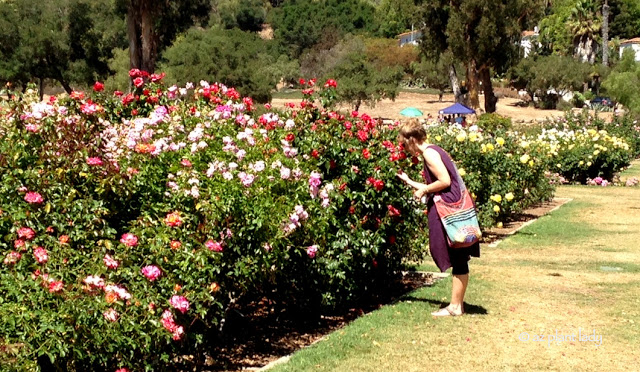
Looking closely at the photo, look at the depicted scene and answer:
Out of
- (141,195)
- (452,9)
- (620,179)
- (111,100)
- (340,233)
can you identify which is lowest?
(620,179)

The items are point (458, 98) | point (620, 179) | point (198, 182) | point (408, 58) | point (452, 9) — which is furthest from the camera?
point (408, 58)

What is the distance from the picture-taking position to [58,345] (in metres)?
3.93

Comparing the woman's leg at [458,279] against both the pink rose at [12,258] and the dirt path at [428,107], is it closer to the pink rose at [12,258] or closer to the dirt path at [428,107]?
the pink rose at [12,258]

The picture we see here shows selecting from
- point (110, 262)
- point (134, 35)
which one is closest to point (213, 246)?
point (110, 262)

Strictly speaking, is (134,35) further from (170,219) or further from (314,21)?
(314,21)

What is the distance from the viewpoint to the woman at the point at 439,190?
20.5 ft

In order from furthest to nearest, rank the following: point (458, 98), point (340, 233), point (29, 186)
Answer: point (458, 98) → point (340, 233) → point (29, 186)

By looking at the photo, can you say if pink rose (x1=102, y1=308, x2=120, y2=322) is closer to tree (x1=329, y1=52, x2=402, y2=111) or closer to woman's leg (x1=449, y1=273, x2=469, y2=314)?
woman's leg (x1=449, y1=273, x2=469, y2=314)

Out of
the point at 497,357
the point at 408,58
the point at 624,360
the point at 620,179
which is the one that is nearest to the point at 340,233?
the point at 497,357

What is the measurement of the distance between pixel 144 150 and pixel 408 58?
81397 millimetres

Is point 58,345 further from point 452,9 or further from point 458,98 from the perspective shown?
point 458,98

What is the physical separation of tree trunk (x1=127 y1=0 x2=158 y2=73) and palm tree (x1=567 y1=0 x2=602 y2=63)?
6114 cm

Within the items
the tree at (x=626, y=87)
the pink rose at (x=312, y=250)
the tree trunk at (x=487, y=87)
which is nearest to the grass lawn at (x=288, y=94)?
the tree trunk at (x=487, y=87)

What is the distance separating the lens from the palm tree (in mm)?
76688
